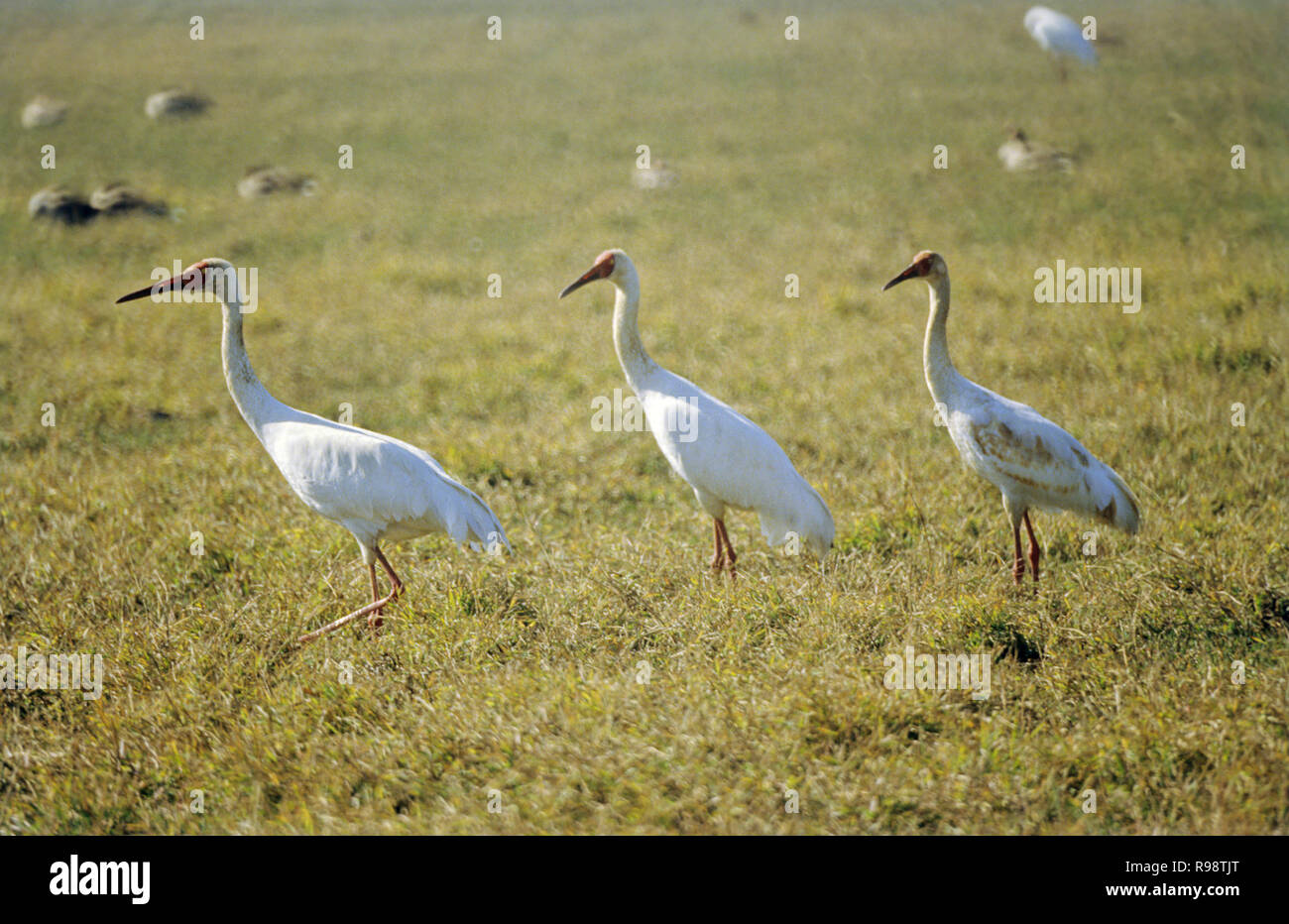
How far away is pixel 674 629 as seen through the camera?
4.74m

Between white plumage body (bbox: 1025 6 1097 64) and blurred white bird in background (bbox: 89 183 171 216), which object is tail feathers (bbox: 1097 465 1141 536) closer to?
blurred white bird in background (bbox: 89 183 171 216)

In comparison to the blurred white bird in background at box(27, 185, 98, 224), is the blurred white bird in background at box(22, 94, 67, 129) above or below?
above

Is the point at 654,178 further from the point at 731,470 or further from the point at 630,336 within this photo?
the point at 731,470

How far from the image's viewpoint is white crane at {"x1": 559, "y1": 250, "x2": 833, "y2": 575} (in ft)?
17.6

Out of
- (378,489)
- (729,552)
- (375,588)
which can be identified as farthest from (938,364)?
(375,588)

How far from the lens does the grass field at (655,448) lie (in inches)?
151

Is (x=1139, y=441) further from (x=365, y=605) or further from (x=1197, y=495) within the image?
(x=365, y=605)

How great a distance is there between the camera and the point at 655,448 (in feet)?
24.5

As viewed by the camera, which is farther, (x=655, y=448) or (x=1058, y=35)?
(x=1058, y=35)

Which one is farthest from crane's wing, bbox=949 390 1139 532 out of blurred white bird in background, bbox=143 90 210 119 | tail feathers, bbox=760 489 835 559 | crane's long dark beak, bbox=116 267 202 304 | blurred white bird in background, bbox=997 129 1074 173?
blurred white bird in background, bbox=143 90 210 119

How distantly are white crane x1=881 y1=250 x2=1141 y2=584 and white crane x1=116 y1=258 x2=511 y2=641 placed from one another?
7.64 feet

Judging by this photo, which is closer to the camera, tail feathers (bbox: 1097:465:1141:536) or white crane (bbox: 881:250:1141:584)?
white crane (bbox: 881:250:1141:584)

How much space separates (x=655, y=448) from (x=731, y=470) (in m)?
2.10

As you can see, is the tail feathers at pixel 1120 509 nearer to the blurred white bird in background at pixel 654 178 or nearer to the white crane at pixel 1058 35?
the blurred white bird in background at pixel 654 178
